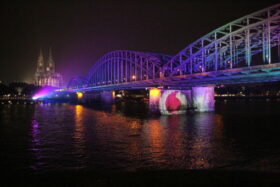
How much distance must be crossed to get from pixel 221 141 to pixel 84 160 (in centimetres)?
1391

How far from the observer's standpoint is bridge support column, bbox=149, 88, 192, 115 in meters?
59.3

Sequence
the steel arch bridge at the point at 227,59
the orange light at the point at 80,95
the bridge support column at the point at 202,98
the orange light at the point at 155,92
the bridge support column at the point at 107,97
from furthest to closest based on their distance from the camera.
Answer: the orange light at the point at 80,95
the bridge support column at the point at 107,97
the orange light at the point at 155,92
the bridge support column at the point at 202,98
the steel arch bridge at the point at 227,59

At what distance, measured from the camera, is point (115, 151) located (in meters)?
20.6

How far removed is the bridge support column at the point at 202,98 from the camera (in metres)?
61.4

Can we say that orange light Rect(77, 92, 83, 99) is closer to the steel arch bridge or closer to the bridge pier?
the steel arch bridge

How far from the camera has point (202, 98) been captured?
62.5 metres

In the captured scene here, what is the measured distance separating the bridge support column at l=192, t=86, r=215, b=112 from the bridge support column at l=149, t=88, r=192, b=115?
1.44m

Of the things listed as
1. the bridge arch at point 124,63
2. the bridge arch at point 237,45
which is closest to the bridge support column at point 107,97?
the bridge arch at point 124,63

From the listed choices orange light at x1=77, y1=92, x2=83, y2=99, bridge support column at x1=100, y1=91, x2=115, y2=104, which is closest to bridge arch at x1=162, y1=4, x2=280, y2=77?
bridge support column at x1=100, y1=91, x2=115, y2=104

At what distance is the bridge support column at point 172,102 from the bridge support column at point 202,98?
4.73 ft

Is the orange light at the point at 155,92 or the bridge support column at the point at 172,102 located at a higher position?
the orange light at the point at 155,92

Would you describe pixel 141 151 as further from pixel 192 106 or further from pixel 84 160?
pixel 192 106

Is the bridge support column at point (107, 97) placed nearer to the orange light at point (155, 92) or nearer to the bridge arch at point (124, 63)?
the bridge arch at point (124, 63)

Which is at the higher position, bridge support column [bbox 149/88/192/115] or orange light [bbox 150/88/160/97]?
orange light [bbox 150/88/160/97]
